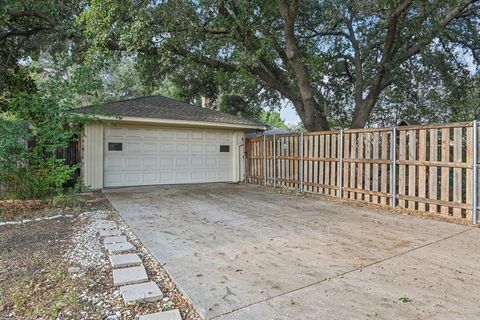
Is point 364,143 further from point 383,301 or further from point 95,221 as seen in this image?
point 95,221

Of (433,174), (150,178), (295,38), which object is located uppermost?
(295,38)

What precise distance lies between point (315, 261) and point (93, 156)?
734cm

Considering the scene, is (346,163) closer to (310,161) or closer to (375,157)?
(375,157)

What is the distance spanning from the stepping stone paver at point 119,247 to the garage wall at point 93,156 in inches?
214

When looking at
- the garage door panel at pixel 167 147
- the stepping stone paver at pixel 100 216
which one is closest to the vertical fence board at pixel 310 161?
the garage door panel at pixel 167 147

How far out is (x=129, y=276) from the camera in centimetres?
275

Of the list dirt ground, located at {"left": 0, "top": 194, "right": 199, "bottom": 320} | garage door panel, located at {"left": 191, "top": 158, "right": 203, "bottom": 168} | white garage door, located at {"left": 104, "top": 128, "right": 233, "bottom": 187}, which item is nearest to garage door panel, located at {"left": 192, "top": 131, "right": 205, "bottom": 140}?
white garage door, located at {"left": 104, "top": 128, "right": 233, "bottom": 187}

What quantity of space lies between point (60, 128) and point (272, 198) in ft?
16.2

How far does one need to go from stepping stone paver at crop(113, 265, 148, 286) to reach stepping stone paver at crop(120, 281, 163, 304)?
10cm

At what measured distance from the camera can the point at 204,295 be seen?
2439mm

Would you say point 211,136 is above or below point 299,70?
below

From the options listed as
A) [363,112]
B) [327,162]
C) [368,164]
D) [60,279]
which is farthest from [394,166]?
[60,279]

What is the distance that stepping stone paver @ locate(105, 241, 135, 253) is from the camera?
345 centimetres

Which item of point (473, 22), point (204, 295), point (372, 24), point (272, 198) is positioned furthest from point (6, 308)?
point (473, 22)
